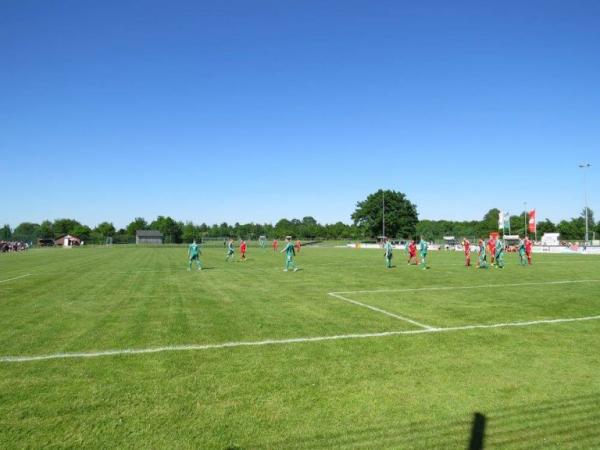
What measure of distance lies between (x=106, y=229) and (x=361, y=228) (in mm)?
99431

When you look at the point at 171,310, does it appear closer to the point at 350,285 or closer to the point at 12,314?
the point at 12,314

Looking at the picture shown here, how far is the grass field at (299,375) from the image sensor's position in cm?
443

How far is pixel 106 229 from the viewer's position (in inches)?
6506

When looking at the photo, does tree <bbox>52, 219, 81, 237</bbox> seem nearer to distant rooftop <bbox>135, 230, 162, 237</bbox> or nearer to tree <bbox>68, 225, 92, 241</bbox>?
tree <bbox>68, 225, 92, 241</bbox>

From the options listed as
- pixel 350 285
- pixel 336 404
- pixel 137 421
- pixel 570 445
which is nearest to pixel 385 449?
pixel 336 404

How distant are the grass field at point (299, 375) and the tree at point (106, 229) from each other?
164336 mm

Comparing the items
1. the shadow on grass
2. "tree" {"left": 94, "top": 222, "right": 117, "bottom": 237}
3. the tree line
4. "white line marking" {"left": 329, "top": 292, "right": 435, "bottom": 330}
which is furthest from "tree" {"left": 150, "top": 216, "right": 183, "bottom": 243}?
the shadow on grass

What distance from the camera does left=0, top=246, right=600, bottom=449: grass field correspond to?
443 cm

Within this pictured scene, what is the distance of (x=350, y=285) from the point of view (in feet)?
57.8

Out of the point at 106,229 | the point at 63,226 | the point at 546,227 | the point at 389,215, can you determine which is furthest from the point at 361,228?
the point at 63,226

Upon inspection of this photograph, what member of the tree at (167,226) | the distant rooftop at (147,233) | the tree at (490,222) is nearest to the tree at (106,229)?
the tree at (167,226)

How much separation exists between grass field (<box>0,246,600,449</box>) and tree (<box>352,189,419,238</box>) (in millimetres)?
104209

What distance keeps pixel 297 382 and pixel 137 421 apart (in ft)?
6.77

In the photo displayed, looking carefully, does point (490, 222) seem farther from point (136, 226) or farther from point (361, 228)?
point (136, 226)
